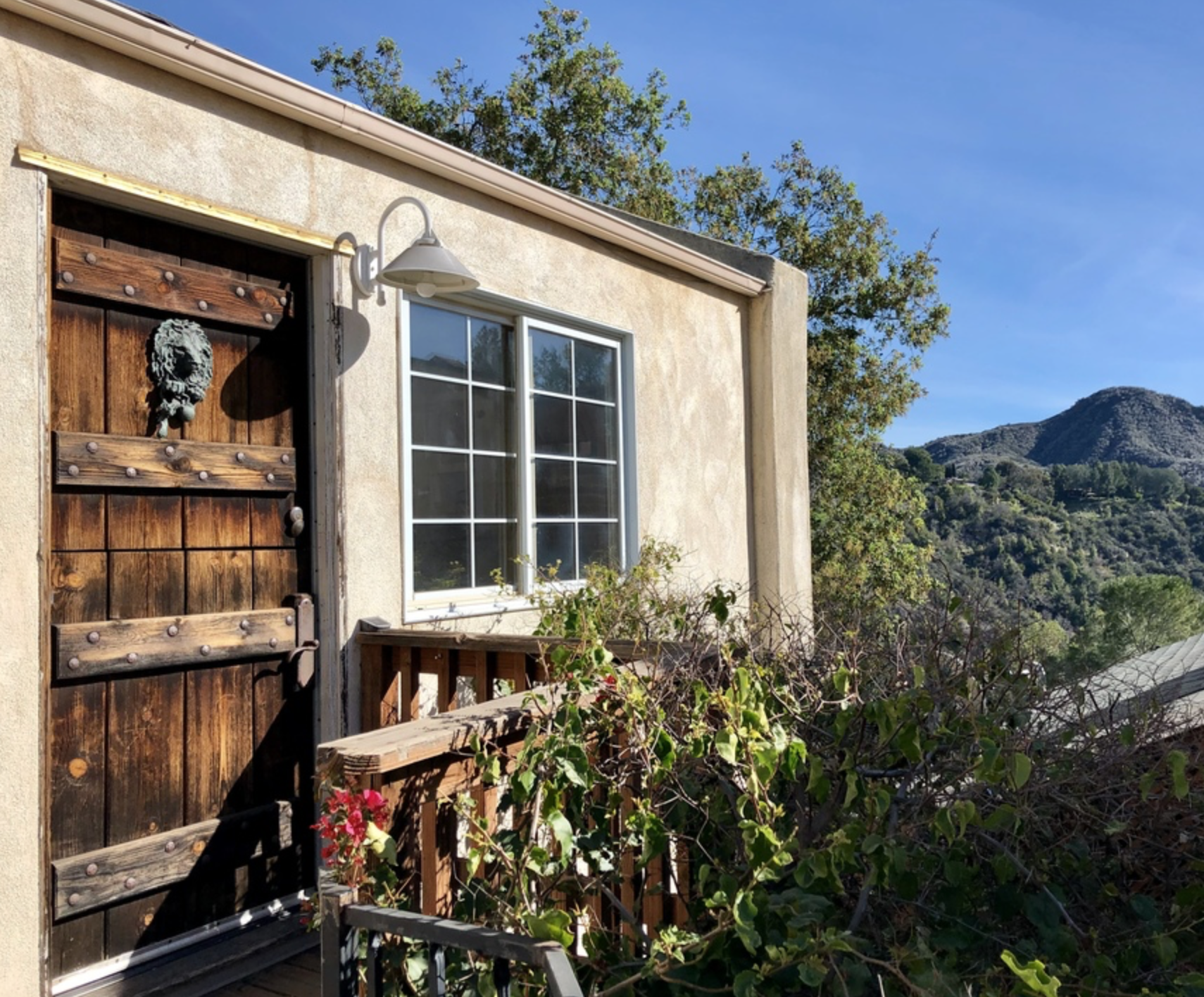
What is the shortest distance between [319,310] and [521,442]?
3.97 ft

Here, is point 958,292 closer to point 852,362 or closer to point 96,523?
point 852,362

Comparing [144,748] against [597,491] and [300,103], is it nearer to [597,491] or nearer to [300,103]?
[300,103]

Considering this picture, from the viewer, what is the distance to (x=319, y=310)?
147 inches

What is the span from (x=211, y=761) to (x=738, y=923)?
6.70 ft

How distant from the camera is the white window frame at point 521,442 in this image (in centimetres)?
398

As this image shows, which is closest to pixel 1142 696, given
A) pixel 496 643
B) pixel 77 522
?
pixel 496 643

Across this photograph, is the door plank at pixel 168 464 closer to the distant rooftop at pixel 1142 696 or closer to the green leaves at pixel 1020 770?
the green leaves at pixel 1020 770

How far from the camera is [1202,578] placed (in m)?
42.4

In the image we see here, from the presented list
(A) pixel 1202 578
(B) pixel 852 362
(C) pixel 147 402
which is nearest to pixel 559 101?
(B) pixel 852 362

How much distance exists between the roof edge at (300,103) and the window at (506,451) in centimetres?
55

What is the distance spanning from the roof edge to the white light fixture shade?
52 centimetres

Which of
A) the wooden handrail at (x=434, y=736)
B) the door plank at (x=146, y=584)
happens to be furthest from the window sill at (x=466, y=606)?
the wooden handrail at (x=434, y=736)

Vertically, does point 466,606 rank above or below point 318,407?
below

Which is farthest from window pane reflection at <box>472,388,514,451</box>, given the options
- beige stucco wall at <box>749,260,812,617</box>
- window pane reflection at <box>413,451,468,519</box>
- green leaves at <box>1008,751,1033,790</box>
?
green leaves at <box>1008,751,1033,790</box>
